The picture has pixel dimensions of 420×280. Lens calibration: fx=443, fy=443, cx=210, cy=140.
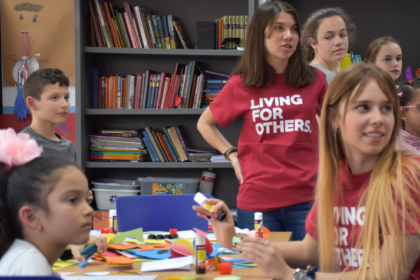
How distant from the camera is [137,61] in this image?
354 centimetres

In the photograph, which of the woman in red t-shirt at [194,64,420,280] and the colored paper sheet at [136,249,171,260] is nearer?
the woman in red t-shirt at [194,64,420,280]

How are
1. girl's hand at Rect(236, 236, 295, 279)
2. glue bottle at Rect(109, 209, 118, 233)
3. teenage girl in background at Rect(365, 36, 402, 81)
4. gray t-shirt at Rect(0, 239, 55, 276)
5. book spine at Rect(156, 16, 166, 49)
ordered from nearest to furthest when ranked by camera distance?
gray t-shirt at Rect(0, 239, 55, 276), girl's hand at Rect(236, 236, 295, 279), glue bottle at Rect(109, 209, 118, 233), teenage girl in background at Rect(365, 36, 402, 81), book spine at Rect(156, 16, 166, 49)

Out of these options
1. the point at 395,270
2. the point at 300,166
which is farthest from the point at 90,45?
the point at 395,270

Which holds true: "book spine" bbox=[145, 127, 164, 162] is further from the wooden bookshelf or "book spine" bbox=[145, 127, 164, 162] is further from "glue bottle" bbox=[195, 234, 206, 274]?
"glue bottle" bbox=[195, 234, 206, 274]

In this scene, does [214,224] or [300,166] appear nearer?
[214,224]

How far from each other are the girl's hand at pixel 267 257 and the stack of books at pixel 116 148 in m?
2.23

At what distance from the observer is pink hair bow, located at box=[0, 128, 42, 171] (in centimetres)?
102

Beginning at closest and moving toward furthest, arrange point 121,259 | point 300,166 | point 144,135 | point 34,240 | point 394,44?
point 34,240, point 121,259, point 300,166, point 394,44, point 144,135

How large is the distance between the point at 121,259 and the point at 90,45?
8.09 feet

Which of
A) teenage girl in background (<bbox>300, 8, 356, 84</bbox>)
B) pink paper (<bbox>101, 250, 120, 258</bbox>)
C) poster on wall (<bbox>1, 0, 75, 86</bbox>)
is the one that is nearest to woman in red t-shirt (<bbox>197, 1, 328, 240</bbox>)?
teenage girl in background (<bbox>300, 8, 356, 84</bbox>)

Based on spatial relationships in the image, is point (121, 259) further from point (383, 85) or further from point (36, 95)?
point (36, 95)

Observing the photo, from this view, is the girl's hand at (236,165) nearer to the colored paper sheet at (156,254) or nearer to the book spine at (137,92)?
the colored paper sheet at (156,254)

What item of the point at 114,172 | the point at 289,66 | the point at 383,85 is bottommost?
the point at 114,172

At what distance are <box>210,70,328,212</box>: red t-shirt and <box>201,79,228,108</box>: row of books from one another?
1.34 m
